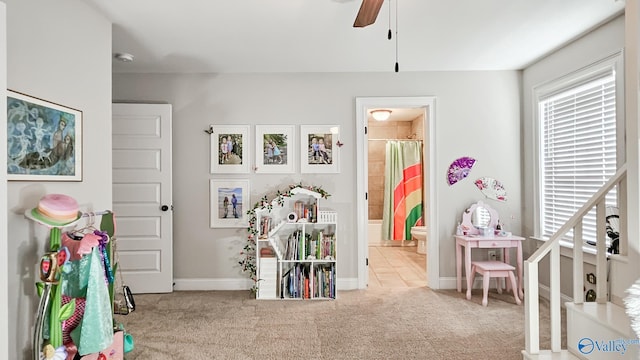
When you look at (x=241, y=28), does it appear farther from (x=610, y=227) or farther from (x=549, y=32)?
(x=610, y=227)

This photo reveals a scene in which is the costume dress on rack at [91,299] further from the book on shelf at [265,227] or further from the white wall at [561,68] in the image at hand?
the white wall at [561,68]

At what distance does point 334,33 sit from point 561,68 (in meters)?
2.18

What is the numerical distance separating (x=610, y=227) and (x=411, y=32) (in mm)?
2170

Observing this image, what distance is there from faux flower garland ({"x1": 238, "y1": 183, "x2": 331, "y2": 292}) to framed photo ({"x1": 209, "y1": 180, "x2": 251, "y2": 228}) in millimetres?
137

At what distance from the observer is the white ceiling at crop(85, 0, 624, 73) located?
273 cm

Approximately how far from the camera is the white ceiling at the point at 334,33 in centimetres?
273

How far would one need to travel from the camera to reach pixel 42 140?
2213mm

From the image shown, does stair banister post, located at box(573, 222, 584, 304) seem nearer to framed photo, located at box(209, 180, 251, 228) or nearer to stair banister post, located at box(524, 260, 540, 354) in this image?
stair banister post, located at box(524, 260, 540, 354)

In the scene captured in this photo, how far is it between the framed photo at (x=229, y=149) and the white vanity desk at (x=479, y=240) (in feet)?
8.15

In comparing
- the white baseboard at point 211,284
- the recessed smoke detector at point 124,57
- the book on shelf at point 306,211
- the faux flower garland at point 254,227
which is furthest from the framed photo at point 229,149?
the white baseboard at point 211,284

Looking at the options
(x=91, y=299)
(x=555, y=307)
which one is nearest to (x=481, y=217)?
(x=555, y=307)

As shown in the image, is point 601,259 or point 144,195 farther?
point 144,195

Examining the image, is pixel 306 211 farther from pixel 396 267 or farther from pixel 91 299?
pixel 91 299

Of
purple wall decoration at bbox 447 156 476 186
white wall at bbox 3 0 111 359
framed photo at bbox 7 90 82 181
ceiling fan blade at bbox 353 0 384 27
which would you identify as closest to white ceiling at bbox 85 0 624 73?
white wall at bbox 3 0 111 359
